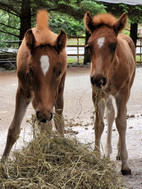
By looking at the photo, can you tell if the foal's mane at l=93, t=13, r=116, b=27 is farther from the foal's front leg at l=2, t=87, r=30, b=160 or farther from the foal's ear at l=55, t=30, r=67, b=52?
the foal's front leg at l=2, t=87, r=30, b=160

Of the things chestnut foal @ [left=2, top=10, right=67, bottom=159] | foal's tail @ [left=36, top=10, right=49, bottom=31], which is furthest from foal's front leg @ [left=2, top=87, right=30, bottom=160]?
foal's tail @ [left=36, top=10, right=49, bottom=31]

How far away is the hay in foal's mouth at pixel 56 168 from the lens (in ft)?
10.2

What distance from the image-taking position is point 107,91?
15.5ft

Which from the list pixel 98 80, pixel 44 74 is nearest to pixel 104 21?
pixel 98 80

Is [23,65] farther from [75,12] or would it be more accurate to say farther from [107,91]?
[75,12]

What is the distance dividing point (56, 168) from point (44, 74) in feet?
3.45

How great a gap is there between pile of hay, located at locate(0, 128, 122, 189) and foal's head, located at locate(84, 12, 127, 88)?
3.12 feet

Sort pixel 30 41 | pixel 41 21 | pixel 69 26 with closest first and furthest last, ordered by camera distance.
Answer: pixel 30 41 → pixel 41 21 → pixel 69 26

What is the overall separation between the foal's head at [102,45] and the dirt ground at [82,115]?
1.37 feet

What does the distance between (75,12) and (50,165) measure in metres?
12.0

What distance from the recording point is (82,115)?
8477mm

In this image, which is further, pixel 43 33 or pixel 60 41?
pixel 43 33

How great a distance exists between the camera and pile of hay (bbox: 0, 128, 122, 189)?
3.11 metres

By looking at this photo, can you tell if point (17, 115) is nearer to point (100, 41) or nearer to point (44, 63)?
point (44, 63)
